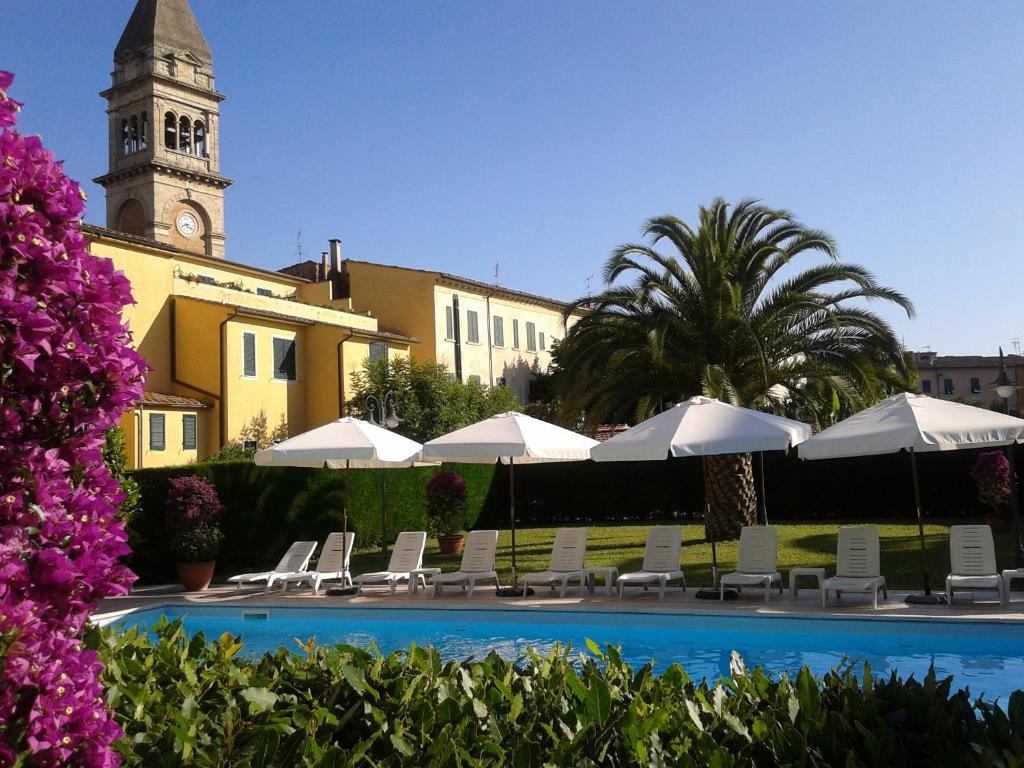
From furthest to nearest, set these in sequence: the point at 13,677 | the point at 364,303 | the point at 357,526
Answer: the point at 364,303, the point at 357,526, the point at 13,677

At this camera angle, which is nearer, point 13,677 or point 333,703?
point 13,677

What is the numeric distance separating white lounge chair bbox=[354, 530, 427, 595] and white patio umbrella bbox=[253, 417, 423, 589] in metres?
1.33

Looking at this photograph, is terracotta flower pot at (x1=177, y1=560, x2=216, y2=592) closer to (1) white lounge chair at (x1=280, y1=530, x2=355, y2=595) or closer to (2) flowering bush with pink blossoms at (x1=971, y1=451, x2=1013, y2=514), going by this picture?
(1) white lounge chair at (x1=280, y1=530, x2=355, y2=595)

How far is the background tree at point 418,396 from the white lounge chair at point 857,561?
78.8 ft

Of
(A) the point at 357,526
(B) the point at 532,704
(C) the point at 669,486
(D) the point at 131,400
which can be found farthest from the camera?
(C) the point at 669,486

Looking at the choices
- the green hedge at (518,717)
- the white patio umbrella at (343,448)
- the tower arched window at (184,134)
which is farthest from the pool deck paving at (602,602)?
the tower arched window at (184,134)

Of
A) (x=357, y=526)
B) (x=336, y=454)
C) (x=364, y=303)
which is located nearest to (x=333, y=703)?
(x=336, y=454)

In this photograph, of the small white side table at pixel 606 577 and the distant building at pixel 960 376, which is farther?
Answer: the distant building at pixel 960 376

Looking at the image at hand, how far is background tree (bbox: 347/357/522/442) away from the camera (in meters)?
36.4

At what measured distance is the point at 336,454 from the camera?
598 inches

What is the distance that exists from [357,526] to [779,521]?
10.6m

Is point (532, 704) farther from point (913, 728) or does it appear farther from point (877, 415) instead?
point (877, 415)

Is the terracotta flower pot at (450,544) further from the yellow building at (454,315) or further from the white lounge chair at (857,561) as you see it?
the yellow building at (454,315)

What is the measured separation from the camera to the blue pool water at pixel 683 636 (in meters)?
10.4
